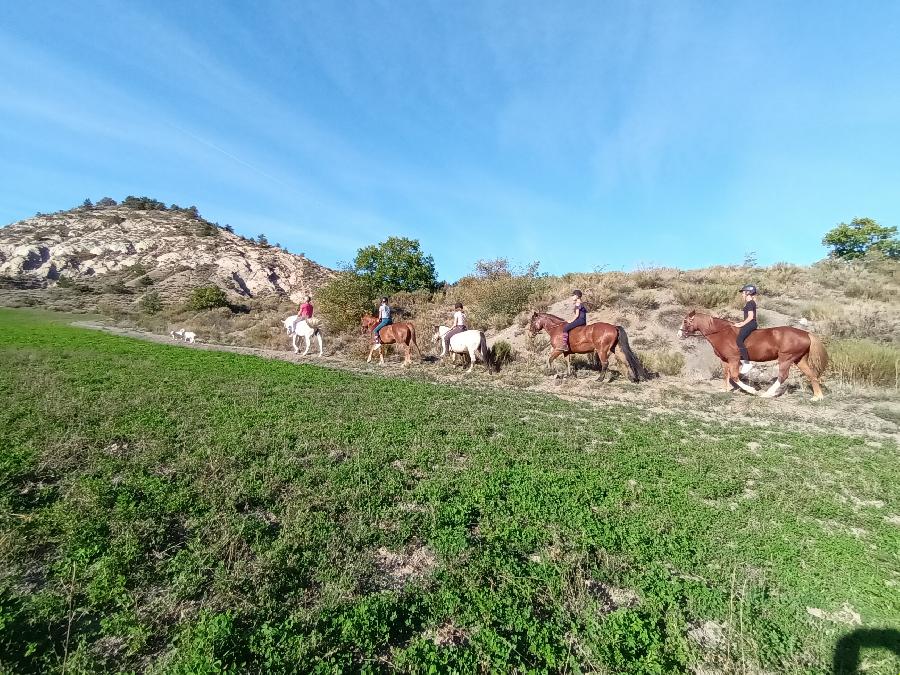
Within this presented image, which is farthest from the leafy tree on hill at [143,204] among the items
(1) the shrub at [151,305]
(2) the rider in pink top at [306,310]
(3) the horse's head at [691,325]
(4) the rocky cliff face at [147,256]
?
(3) the horse's head at [691,325]

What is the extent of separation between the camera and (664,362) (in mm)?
15383

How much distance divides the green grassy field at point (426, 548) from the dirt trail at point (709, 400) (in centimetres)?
179

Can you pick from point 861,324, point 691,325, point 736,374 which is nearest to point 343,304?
point 691,325

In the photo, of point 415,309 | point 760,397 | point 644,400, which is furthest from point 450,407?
point 415,309

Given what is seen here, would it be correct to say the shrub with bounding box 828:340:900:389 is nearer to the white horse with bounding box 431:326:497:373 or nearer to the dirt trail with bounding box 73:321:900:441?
the dirt trail with bounding box 73:321:900:441

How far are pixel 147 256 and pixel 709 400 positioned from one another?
78.5 metres

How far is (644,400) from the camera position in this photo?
36.2 feet

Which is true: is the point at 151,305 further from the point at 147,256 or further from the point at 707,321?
the point at 707,321

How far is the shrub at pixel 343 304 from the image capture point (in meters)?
25.8

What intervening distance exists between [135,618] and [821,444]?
10546mm

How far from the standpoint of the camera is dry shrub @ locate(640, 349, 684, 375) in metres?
15.2

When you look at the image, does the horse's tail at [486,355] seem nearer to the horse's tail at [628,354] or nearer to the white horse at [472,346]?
the white horse at [472,346]

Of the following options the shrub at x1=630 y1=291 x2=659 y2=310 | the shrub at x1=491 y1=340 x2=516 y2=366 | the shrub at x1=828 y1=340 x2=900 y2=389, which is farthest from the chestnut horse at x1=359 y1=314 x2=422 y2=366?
the shrub at x1=828 y1=340 x2=900 y2=389

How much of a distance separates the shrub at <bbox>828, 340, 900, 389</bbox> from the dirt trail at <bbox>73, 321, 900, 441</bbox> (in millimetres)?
954
